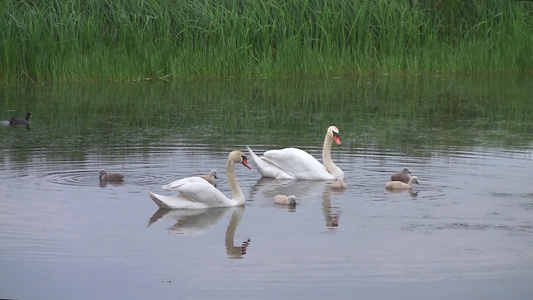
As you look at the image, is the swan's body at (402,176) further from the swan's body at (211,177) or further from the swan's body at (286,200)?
A: the swan's body at (211,177)

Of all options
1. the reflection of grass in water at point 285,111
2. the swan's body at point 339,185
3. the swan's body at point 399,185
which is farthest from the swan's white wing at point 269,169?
the reflection of grass in water at point 285,111

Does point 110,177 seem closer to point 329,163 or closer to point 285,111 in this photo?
point 329,163

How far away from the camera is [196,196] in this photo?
1040 centimetres

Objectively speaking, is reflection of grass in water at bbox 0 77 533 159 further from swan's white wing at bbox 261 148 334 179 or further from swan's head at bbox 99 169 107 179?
swan's head at bbox 99 169 107 179

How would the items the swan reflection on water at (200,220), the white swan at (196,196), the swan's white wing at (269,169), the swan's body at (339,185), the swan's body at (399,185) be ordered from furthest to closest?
the swan's white wing at (269,169) → the swan's body at (339,185) → the swan's body at (399,185) → the white swan at (196,196) → the swan reflection on water at (200,220)

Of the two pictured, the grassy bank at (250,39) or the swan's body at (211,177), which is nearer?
the swan's body at (211,177)

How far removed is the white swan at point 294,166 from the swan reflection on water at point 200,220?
1.77 m

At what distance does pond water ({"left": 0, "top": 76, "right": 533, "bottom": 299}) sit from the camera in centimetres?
782

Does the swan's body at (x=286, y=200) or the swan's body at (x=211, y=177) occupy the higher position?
the swan's body at (x=211, y=177)

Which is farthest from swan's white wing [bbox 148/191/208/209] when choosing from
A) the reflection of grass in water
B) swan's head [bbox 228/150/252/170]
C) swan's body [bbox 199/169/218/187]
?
the reflection of grass in water

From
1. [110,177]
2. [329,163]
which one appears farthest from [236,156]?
[329,163]

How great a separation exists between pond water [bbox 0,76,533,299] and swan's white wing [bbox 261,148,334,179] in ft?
0.37

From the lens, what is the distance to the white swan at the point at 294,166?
12211mm

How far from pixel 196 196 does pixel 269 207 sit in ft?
2.30
